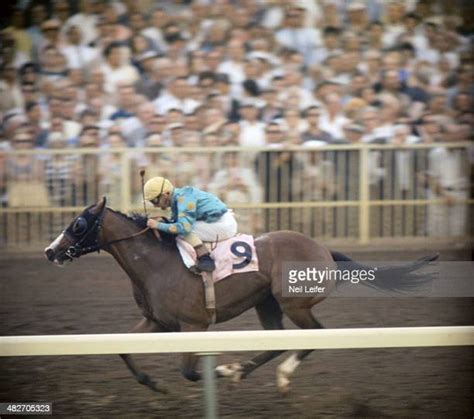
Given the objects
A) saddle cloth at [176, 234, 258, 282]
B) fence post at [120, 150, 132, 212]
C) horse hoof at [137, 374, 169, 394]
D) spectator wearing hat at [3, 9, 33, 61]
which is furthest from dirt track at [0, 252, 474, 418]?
spectator wearing hat at [3, 9, 33, 61]

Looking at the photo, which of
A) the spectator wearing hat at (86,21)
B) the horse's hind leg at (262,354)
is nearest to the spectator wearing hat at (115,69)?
the spectator wearing hat at (86,21)

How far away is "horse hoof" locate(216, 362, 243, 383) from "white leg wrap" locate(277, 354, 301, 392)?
0.16 metres

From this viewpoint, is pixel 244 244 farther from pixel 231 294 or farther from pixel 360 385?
pixel 360 385

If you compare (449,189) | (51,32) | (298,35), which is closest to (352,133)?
(449,189)

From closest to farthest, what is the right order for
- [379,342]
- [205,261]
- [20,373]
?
1. [379,342]
2. [20,373]
3. [205,261]

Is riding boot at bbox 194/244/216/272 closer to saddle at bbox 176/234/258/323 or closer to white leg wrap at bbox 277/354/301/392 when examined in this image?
A: saddle at bbox 176/234/258/323

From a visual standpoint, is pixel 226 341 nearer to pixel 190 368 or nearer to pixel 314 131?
pixel 190 368

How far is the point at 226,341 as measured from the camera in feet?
10.2

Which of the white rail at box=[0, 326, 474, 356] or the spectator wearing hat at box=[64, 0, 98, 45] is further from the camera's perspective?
the spectator wearing hat at box=[64, 0, 98, 45]

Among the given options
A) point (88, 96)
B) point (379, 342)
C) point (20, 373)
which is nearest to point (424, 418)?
point (379, 342)

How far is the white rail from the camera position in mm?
3066

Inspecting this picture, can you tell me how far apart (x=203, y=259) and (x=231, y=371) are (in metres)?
0.46

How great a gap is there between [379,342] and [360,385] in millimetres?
1120

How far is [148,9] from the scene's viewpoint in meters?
4.02
